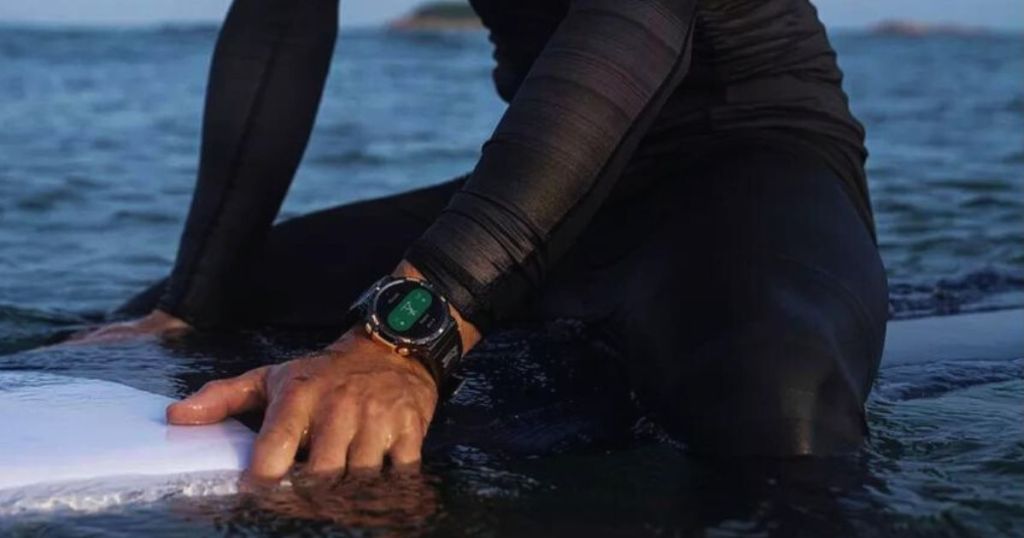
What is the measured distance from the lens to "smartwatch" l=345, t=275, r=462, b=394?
2143 millimetres

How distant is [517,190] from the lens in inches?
88.8

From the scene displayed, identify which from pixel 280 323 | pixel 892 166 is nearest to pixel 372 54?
pixel 892 166

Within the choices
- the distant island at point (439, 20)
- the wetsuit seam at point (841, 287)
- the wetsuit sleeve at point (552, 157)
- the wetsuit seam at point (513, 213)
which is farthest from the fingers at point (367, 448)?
the distant island at point (439, 20)

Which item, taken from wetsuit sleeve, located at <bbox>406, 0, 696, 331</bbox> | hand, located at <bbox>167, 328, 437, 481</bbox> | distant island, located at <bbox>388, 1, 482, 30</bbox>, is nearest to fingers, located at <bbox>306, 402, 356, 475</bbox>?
hand, located at <bbox>167, 328, 437, 481</bbox>

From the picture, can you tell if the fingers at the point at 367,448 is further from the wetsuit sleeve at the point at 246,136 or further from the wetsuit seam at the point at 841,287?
the wetsuit sleeve at the point at 246,136

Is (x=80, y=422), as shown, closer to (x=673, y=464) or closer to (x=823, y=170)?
(x=673, y=464)

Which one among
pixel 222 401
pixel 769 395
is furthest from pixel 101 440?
pixel 769 395

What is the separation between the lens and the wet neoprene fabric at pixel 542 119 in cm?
227

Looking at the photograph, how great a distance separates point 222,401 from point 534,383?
0.70m

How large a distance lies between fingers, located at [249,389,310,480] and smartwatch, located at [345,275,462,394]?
165 mm

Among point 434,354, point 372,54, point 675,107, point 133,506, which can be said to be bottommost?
point 133,506

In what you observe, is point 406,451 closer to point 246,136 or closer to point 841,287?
point 841,287

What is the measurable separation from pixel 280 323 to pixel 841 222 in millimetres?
1266

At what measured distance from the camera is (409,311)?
7.06 feet
